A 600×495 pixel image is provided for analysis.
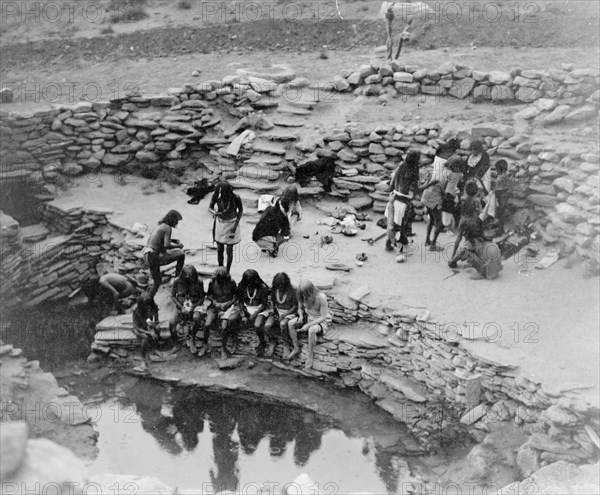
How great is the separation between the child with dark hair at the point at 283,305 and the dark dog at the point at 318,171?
12.5 ft

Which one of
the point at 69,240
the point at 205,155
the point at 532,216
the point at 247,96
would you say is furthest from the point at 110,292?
the point at 532,216

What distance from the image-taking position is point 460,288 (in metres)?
12.0

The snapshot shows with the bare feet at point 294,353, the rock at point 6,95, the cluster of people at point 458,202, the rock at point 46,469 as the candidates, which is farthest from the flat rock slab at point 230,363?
the rock at point 6,95

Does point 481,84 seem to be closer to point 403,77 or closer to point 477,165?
point 403,77

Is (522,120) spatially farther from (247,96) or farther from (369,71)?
(247,96)

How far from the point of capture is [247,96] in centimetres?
1608

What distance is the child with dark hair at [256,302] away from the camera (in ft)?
38.1

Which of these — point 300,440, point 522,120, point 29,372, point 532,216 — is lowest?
point 300,440

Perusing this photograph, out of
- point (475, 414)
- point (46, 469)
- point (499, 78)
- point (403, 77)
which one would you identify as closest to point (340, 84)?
point (403, 77)

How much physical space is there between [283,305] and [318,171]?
4.08m

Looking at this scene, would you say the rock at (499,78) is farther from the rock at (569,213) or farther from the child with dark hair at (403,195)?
the child with dark hair at (403,195)

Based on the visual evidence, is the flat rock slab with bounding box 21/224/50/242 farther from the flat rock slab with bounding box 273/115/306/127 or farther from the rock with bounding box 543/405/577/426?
the rock with bounding box 543/405/577/426

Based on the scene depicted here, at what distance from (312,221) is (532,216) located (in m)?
3.86

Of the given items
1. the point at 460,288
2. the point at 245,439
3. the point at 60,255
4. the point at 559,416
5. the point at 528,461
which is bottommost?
the point at 245,439
